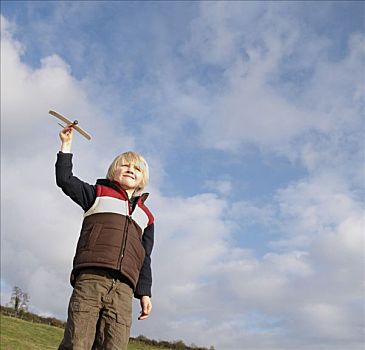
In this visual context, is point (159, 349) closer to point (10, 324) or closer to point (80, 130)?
point (10, 324)

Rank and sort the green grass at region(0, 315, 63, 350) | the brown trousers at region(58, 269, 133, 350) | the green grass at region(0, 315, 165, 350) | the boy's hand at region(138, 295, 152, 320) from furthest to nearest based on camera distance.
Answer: the green grass at region(0, 315, 165, 350)
the green grass at region(0, 315, 63, 350)
the boy's hand at region(138, 295, 152, 320)
the brown trousers at region(58, 269, 133, 350)

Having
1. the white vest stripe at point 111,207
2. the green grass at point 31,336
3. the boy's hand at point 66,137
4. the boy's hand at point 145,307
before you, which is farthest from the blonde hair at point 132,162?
the green grass at point 31,336

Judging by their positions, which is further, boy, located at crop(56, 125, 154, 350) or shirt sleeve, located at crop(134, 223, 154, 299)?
shirt sleeve, located at crop(134, 223, 154, 299)

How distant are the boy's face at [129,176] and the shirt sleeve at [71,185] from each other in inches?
12.8

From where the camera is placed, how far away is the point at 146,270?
196 inches

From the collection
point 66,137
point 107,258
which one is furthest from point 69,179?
point 107,258

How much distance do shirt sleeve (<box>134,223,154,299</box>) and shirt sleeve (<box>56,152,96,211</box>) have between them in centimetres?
64

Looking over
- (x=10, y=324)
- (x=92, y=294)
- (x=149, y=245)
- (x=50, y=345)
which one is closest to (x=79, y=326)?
(x=92, y=294)

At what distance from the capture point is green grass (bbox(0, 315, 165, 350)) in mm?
21269

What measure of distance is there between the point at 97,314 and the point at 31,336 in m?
22.5

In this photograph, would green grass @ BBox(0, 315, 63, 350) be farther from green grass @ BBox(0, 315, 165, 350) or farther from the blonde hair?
the blonde hair

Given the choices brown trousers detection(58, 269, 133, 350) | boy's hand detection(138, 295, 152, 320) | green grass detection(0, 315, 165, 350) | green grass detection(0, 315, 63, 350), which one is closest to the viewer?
brown trousers detection(58, 269, 133, 350)

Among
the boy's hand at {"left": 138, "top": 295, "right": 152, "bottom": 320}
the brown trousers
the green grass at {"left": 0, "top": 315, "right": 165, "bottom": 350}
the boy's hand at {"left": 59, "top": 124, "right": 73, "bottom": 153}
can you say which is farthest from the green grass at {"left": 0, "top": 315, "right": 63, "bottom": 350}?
the boy's hand at {"left": 59, "top": 124, "right": 73, "bottom": 153}

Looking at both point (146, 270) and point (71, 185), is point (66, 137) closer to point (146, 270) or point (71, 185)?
point (71, 185)
